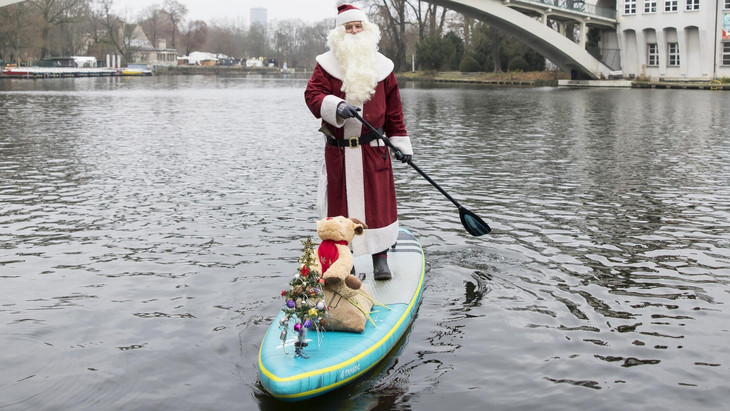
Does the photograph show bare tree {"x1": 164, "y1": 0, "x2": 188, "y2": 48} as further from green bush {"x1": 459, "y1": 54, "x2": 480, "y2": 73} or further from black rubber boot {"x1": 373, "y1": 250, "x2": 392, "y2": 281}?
black rubber boot {"x1": 373, "y1": 250, "x2": 392, "y2": 281}

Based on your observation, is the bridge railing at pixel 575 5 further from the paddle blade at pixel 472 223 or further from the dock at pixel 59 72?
the paddle blade at pixel 472 223

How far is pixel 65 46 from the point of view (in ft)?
341

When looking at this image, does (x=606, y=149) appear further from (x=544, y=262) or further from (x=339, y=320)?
(x=339, y=320)

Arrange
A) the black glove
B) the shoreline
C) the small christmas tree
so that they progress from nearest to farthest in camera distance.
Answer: the small christmas tree
the black glove
the shoreline

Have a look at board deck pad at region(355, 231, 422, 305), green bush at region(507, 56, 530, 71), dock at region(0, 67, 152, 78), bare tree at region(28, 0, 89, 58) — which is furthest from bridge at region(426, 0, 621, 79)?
bare tree at region(28, 0, 89, 58)

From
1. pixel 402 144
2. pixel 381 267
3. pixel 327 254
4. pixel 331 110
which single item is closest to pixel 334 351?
pixel 327 254

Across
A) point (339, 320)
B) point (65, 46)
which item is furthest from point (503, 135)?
point (65, 46)

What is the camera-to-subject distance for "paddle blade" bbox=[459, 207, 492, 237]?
742cm

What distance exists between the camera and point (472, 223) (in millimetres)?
7453

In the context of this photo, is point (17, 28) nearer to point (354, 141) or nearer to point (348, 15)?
point (348, 15)

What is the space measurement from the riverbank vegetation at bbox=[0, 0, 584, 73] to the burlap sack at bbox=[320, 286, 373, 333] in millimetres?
60050

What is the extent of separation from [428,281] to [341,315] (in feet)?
7.19

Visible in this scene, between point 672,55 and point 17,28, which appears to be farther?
point 17,28

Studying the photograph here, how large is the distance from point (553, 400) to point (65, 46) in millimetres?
108955
